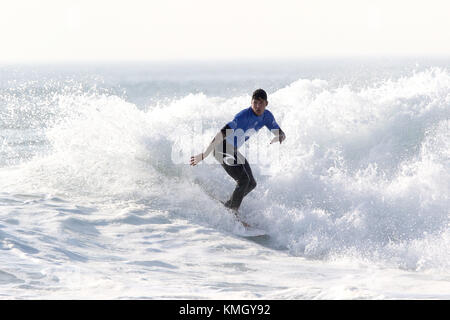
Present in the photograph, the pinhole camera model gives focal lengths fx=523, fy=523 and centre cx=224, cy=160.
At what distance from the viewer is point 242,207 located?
8.52m

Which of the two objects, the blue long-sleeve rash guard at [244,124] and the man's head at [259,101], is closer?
the man's head at [259,101]

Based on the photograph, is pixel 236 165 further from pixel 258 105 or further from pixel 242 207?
pixel 242 207

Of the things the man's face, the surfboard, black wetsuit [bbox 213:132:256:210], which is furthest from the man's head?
the surfboard

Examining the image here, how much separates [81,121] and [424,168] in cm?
658

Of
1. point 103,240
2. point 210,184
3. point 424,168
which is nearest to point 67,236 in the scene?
point 103,240

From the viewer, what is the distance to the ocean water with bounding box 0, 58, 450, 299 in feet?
18.0

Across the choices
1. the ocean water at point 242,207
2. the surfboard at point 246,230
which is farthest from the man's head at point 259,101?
the ocean water at point 242,207

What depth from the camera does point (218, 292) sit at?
16.7 ft

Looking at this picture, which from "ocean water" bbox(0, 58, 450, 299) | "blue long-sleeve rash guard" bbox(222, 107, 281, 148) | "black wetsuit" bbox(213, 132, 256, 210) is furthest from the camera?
"black wetsuit" bbox(213, 132, 256, 210)

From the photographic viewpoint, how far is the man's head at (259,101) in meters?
7.13

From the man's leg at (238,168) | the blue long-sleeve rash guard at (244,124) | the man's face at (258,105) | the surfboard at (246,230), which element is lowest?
the surfboard at (246,230)

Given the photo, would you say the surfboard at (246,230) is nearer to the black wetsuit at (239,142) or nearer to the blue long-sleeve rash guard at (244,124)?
the black wetsuit at (239,142)

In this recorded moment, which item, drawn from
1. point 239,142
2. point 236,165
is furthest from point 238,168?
point 239,142

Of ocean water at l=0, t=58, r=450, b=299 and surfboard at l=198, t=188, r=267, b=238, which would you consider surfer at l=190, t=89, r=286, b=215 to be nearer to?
surfboard at l=198, t=188, r=267, b=238
